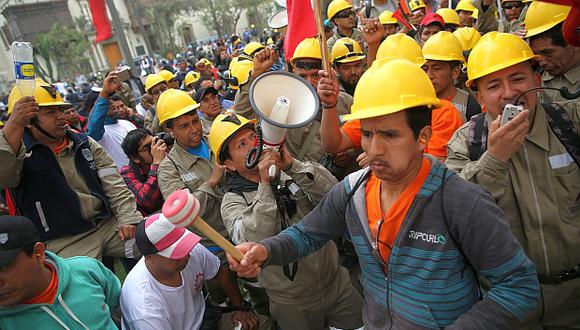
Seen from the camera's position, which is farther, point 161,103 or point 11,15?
point 11,15

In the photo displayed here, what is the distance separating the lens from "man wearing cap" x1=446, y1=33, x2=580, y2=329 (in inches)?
79.7

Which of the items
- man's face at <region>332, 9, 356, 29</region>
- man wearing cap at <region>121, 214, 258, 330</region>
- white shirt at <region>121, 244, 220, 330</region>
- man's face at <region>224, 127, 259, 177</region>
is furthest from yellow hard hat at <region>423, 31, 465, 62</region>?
man's face at <region>332, 9, 356, 29</region>

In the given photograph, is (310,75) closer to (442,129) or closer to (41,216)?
(442,129)

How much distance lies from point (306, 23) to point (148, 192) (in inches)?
96.9

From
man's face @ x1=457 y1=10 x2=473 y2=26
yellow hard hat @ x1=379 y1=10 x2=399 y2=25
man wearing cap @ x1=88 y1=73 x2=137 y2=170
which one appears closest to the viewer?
man wearing cap @ x1=88 y1=73 x2=137 y2=170

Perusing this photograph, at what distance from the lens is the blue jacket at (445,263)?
1.47 meters

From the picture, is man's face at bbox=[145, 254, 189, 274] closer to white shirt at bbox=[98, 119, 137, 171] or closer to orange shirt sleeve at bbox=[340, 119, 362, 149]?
orange shirt sleeve at bbox=[340, 119, 362, 149]

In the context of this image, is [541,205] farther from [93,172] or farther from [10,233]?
[93,172]

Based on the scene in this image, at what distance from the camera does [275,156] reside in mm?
2613

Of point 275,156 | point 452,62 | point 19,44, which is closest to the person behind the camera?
point 275,156

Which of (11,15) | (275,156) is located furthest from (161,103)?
(11,15)

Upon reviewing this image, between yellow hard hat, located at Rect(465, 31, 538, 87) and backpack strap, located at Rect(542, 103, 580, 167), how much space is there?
13.8 inches

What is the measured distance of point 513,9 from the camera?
19.4 feet

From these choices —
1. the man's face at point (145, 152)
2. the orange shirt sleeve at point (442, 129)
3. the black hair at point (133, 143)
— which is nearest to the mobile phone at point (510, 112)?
the orange shirt sleeve at point (442, 129)
